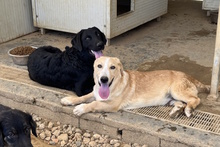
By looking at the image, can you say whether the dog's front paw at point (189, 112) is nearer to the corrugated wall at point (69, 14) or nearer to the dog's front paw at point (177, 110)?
the dog's front paw at point (177, 110)

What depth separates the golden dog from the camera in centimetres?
346

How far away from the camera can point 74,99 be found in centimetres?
371

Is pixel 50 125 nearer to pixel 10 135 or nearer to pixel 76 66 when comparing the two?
pixel 76 66

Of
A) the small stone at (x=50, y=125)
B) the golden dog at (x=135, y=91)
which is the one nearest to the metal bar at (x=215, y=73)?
the golden dog at (x=135, y=91)

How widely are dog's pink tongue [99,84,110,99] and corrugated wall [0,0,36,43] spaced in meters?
3.02

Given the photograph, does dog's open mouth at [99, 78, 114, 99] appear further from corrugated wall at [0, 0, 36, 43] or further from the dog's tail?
corrugated wall at [0, 0, 36, 43]

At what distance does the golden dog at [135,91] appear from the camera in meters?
3.46

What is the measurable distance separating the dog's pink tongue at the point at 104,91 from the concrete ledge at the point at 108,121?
21 centimetres

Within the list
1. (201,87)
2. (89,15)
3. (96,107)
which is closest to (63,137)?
(96,107)

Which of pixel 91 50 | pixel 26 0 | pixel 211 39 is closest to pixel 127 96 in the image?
pixel 91 50

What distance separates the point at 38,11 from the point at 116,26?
4.78 feet

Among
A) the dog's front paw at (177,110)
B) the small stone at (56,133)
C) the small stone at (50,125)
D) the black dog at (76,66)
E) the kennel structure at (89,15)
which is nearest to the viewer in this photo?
the dog's front paw at (177,110)

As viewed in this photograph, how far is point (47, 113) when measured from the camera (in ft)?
12.8

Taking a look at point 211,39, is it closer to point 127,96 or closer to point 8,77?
point 127,96
